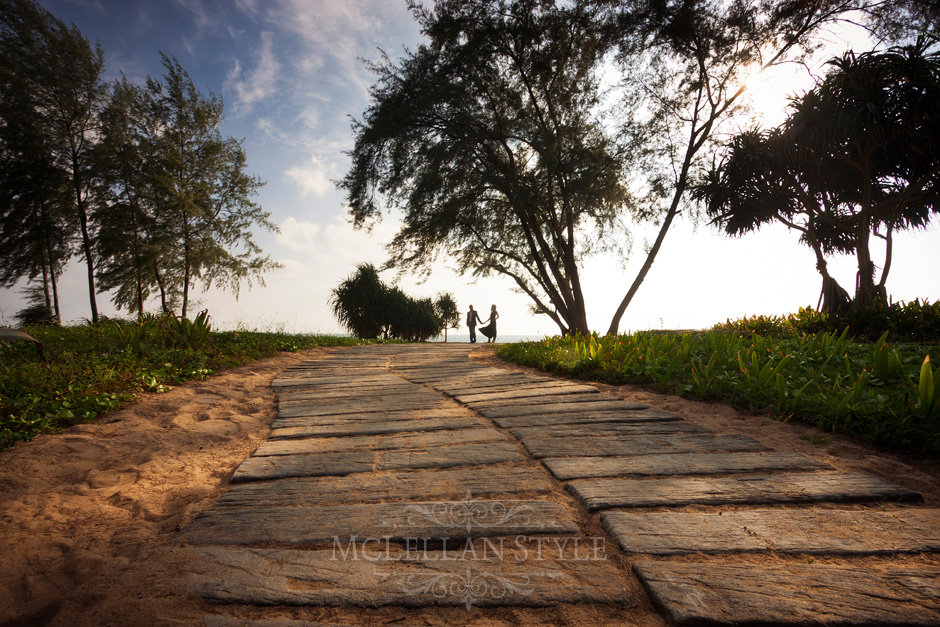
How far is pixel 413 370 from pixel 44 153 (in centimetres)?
1850

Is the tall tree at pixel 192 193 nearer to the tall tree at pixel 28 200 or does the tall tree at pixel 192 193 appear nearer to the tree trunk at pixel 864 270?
the tall tree at pixel 28 200

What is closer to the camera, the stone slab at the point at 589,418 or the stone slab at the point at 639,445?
the stone slab at the point at 639,445

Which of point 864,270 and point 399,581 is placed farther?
point 864,270

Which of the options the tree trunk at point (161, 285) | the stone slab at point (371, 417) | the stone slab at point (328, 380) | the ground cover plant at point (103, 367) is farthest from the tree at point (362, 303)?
the stone slab at point (371, 417)

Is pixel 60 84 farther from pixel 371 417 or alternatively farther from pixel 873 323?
pixel 873 323

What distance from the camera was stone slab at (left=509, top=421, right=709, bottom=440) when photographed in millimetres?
2682

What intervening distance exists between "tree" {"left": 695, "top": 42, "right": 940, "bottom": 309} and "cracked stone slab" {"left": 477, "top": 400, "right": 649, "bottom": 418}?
9.98 m

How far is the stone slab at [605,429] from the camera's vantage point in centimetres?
268

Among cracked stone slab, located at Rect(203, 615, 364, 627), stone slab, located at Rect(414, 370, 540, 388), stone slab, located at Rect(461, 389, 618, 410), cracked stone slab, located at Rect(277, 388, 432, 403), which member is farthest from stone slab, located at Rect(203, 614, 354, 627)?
stone slab, located at Rect(414, 370, 540, 388)

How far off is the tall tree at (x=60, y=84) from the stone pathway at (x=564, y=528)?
61.1ft

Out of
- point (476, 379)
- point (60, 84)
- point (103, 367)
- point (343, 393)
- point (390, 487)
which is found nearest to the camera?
point (390, 487)

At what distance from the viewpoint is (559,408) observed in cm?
332

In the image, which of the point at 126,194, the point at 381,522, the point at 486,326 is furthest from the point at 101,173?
the point at 381,522

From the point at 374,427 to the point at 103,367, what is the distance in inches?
123
